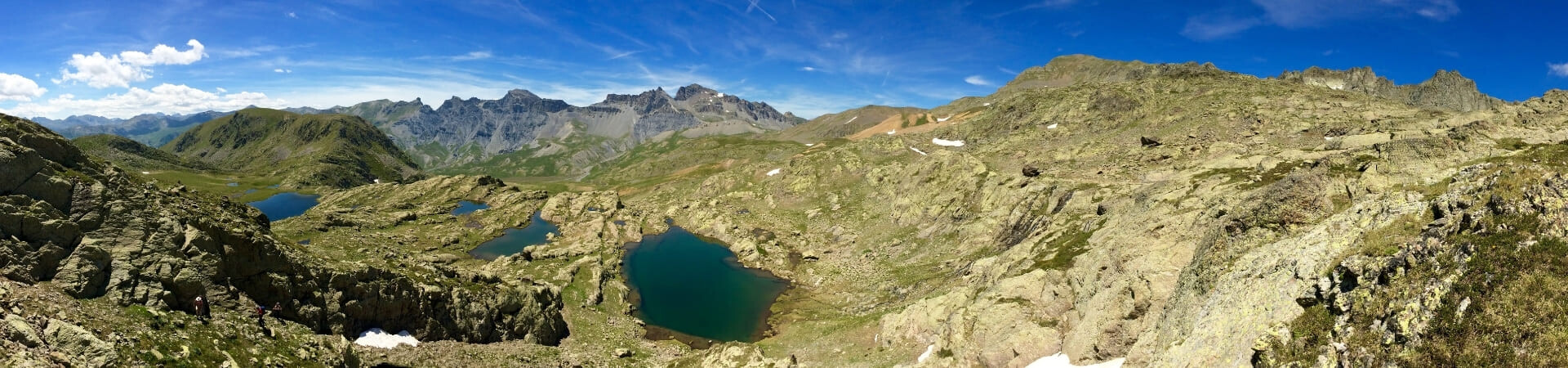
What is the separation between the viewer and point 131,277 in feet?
83.4

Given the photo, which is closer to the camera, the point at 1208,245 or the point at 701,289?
the point at 1208,245

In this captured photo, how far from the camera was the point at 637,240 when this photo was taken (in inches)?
5305

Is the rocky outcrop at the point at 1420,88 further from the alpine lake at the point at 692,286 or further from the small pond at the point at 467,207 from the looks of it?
the small pond at the point at 467,207

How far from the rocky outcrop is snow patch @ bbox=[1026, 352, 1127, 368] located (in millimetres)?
163166

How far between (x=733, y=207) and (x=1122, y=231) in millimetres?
117936

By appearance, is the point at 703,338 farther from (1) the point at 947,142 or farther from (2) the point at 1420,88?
(2) the point at 1420,88

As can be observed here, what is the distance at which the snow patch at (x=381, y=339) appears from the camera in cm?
3922

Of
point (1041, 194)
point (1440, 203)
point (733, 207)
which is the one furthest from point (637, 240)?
point (1440, 203)

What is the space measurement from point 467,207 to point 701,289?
130427 millimetres

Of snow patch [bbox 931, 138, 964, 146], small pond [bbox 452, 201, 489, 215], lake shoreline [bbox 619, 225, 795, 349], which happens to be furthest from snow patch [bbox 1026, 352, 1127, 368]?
small pond [bbox 452, 201, 489, 215]

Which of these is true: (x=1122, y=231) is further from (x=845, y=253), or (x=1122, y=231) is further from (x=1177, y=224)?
(x=845, y=253)

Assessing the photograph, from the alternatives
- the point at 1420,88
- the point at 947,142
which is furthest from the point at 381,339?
the point at 1420,88

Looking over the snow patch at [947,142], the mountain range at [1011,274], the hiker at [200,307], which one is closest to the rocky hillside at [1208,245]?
the mountain range at [1011,274]

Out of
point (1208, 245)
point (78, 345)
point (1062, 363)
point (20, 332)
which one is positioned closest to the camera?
point (20, 332)
